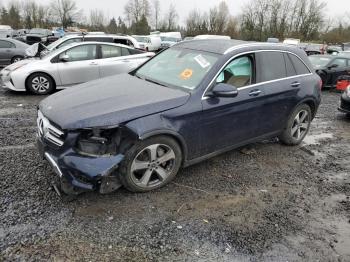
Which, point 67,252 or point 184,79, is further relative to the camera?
point 184,79

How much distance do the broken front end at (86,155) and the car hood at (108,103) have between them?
0.10 meters

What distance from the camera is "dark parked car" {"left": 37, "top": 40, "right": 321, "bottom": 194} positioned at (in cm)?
346

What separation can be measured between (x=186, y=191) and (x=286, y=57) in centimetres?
275

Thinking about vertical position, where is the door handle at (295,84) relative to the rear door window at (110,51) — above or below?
below

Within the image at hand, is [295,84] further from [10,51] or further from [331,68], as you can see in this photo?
[10,51]

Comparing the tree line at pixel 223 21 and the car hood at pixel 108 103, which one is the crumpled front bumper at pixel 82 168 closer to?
the car hood at pixel 108 103

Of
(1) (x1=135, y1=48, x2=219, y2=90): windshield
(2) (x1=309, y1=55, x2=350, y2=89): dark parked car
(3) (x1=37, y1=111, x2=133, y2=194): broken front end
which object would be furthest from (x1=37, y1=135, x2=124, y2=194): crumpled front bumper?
(2) (x1=309, y1=55, x2=350, y2=89): dark parked car

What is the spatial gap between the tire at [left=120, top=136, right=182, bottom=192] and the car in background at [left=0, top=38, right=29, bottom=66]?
12.0 metres

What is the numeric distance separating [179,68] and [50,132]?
1.92 metres

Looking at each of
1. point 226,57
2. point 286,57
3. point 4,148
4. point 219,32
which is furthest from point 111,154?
point 219,32

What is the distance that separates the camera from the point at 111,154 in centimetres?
351

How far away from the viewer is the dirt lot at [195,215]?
→ 3027 mm

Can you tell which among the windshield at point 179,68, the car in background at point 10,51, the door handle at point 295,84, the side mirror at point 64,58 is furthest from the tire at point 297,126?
the car in background at point 10,51

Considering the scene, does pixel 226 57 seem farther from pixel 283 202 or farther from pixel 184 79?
pixel 283 202
